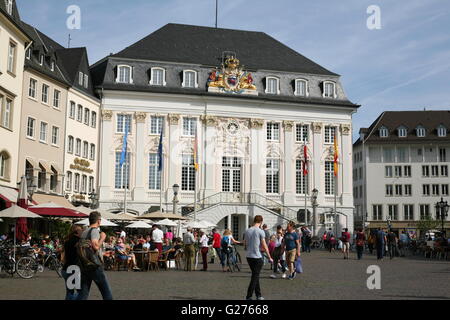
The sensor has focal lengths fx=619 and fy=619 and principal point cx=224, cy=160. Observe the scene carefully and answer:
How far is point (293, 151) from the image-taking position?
54469mm

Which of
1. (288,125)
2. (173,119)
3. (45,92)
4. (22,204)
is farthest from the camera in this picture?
(288,125)

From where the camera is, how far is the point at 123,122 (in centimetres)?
5166

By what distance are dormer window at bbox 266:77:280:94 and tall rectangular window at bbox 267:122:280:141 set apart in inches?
111

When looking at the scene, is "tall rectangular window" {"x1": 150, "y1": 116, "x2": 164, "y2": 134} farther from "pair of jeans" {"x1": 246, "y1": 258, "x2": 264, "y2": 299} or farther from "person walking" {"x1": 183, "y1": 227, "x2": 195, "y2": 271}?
"pair of jeans" {"x1": 246, "y1": 258, "x2": 264, "y2": 299}

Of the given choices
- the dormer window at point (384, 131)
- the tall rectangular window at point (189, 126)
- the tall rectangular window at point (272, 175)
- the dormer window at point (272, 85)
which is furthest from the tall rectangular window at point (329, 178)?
the dormer window at point (384, 131)

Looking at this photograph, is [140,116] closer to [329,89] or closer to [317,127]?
[317,127]

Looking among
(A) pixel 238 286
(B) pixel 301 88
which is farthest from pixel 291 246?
(B) pixel 301 88

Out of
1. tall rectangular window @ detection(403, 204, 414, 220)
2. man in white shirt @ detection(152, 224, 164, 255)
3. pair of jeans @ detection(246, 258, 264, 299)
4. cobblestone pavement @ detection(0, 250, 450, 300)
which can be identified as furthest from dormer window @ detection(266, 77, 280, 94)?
pair of jeans @ detection(246, 258, 264, 299)

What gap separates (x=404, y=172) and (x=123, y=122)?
140 feet

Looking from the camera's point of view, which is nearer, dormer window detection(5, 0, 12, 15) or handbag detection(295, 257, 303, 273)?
handbag detection(295, 257, 303, 273)

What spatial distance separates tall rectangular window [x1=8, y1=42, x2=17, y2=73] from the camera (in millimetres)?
33688
